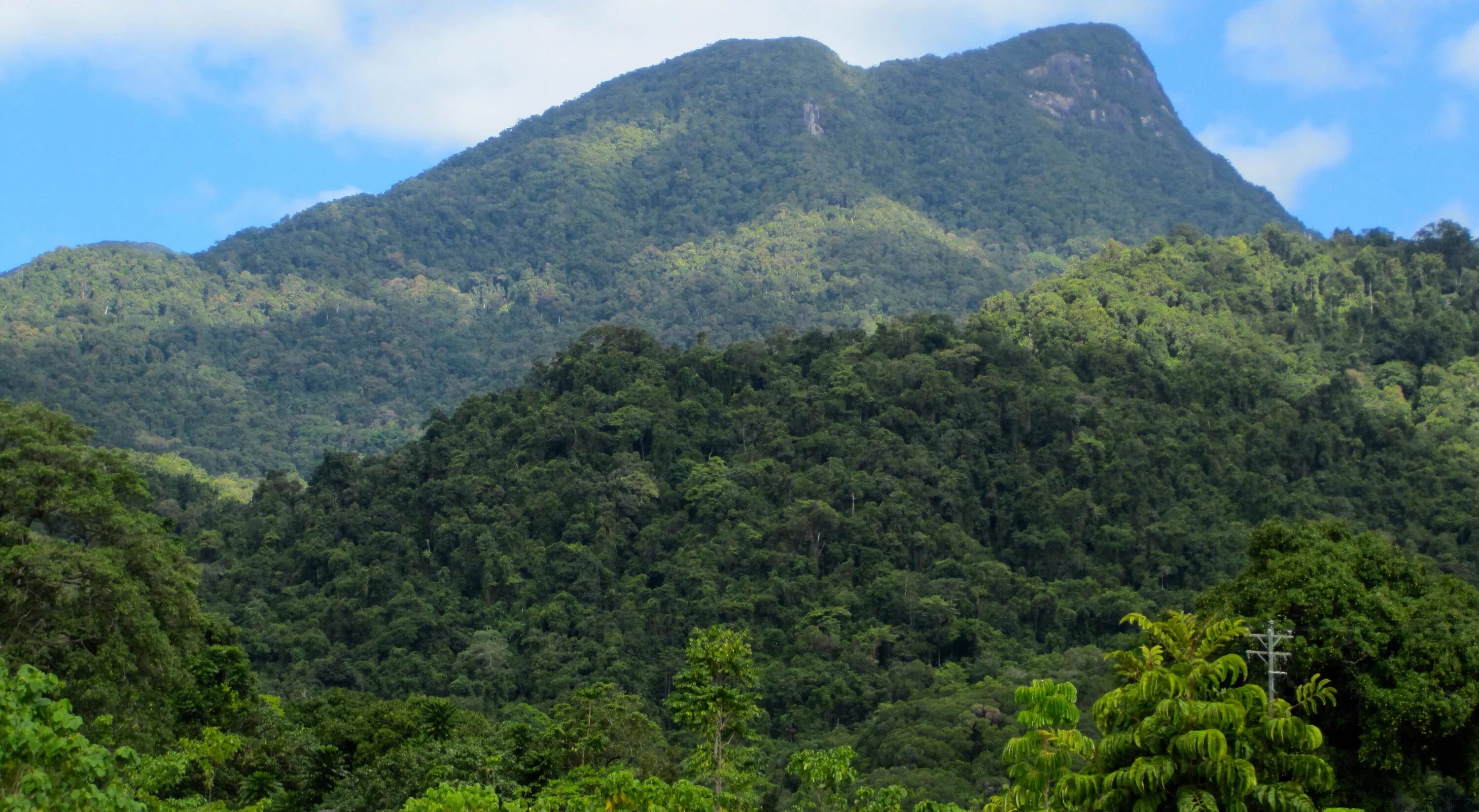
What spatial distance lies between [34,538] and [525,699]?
61.6 feet

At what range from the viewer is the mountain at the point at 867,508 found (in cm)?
4281

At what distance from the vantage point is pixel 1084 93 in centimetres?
16900

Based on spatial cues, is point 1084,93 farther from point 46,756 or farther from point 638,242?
point 46,756

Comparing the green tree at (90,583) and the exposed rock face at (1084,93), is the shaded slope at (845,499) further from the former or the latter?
the exposed rock face at (1084,93)

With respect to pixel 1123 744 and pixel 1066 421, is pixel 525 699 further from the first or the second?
pixel 1123 744

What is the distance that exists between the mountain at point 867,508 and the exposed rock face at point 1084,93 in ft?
335

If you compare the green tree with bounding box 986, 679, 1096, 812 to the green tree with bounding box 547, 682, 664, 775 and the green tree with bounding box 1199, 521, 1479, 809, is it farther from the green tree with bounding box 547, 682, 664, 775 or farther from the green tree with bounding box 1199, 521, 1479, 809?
the green tree with bounding box 547, 682, 664, 775

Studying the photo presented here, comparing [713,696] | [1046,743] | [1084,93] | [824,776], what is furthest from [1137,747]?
[1084,93]

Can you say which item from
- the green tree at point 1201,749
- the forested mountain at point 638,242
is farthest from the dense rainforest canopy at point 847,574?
the forested mountain at point 638,242

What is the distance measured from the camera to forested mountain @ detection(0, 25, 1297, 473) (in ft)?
291

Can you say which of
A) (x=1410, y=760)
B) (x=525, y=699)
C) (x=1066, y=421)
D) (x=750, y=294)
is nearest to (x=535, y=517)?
(x=525, y=699)

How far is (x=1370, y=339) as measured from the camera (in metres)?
65.6

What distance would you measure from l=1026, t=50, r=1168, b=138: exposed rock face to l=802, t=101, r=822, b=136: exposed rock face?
26837 mm

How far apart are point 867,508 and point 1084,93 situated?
130229 millimetres
